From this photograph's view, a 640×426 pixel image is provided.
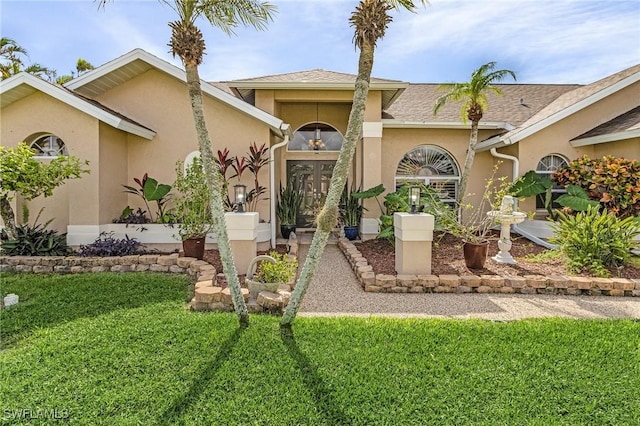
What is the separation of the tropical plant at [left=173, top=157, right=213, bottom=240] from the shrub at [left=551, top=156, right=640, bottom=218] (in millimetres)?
10936

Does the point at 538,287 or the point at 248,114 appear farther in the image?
the point at 248,114

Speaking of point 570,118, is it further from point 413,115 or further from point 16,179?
point 16,179

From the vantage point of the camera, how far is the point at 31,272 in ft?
26.4

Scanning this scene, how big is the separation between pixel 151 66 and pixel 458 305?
10416mm

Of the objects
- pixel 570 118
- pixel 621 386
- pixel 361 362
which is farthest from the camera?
pixel 570 118

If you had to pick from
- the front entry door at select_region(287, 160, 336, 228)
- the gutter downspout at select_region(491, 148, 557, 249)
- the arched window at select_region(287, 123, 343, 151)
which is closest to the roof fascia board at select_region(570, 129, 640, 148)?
the gutter downspout at select_region(491, 148, 557, 249)

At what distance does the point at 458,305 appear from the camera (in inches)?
246

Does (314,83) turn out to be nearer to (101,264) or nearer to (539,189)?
(101,264)

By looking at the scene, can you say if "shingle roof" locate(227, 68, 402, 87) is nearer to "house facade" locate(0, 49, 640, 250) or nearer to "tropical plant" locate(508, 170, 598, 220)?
"house facade" locate(0, 49, 640, 250)

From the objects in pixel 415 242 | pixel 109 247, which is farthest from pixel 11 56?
pixel 415 242

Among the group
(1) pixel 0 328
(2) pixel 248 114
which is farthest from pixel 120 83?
(1) pixel 0 328

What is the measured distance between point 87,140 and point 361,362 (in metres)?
9.12

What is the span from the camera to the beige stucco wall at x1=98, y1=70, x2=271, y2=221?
34.6 feet

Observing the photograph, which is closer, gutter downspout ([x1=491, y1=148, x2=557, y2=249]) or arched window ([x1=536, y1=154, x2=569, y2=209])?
gutter downspout ([x1=491, y1=148, x2=557, y2=249])
